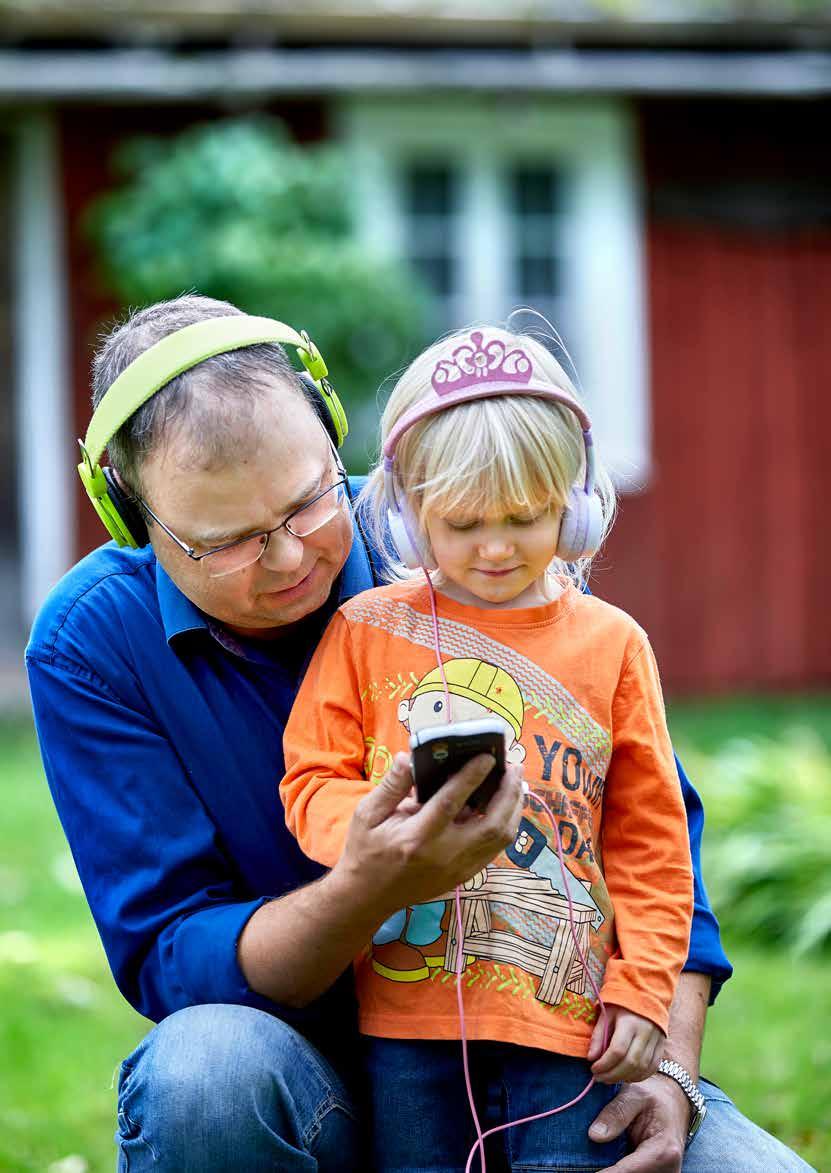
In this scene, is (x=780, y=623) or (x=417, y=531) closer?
(x=417, y=531)

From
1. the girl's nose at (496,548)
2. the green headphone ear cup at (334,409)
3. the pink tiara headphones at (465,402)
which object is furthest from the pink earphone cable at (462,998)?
the green headphone ear cup at (334,409)

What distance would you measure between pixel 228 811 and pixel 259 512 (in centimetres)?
47

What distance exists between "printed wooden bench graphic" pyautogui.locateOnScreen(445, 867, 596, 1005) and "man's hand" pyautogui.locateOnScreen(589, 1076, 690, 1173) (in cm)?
18

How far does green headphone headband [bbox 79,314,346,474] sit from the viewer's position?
218 centimetres

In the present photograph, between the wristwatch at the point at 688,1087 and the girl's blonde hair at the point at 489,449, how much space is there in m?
0.79

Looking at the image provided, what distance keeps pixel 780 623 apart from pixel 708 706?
1048 mm

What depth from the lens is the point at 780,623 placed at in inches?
409

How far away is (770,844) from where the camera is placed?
18.5 feet

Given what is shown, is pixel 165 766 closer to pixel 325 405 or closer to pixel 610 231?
pixel 325 405

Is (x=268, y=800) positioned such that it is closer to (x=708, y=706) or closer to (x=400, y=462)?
(x=400, y=462)

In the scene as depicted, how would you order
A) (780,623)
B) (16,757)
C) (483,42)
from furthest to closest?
(780,623), (483,42), (16,757)

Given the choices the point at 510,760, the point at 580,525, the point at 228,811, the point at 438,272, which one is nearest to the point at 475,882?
the point at 510,760

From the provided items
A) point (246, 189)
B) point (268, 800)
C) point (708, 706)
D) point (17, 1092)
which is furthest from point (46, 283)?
point (268, 800)

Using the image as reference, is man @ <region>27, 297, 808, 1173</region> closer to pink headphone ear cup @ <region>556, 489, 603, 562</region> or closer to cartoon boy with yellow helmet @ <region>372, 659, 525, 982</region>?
cartoon boy with yellow helmet @ <region>372, 659, 525, 982</region>
